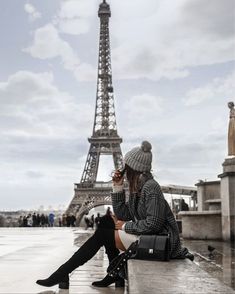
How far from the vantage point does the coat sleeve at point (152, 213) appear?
5.70 m

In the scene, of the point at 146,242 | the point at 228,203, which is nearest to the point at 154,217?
the point at 146,242

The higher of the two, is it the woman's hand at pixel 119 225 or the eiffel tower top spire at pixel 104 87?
the eiffel tower top spire at pixel 104 87

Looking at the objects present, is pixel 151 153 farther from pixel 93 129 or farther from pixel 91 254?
pixel 93 129

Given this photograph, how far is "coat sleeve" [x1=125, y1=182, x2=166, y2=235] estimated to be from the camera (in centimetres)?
570

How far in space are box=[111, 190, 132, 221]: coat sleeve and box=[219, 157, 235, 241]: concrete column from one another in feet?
31.9

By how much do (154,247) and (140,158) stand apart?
0.99 meters

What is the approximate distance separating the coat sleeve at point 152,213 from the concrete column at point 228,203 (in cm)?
1023

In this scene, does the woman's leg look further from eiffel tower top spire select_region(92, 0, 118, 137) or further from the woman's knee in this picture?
eiffel tower top spire select_region(92, 0, 118, 137)

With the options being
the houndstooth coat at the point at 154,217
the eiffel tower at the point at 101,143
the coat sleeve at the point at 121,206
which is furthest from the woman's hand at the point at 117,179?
the eiffel tower at the point at 101,143

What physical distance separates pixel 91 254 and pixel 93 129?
8032 cm

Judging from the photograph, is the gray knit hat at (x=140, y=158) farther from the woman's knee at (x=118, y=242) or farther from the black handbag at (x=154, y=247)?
the black handbag at (x=154, y=247)

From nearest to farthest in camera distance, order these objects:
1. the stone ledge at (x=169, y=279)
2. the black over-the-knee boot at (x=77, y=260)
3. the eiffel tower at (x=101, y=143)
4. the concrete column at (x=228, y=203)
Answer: the stone ledge at (x=169, y=279)
the black over-the-knee boot at (x=77, y=260)
the concrete column at (x=228, y=203)
the eiffel tower at (x=101, y=143)

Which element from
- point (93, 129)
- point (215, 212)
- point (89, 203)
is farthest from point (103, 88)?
point (215, 212)

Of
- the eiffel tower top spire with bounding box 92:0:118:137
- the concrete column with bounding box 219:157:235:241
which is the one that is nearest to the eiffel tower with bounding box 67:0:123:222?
the eiffel tower top spire with bounding box 92:0:118:137
